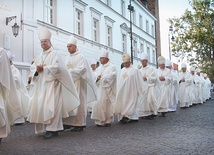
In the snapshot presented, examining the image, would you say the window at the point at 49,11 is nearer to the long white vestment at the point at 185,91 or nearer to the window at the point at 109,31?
the long white vestment at the point at 185,91

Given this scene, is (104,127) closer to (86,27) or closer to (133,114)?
Result: (133,114)

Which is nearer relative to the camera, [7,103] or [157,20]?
[7,103]

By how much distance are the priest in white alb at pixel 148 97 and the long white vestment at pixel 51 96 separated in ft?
12.2

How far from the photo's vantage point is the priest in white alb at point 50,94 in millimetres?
6828

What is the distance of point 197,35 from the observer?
3064cm

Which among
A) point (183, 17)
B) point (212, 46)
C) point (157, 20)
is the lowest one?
point (212, 46)

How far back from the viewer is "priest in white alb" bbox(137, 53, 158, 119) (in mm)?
11047

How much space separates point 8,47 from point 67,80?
9.32 meters

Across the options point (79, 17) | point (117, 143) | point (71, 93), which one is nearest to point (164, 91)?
point (71, 93)

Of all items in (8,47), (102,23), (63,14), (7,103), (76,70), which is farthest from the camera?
(102,23)

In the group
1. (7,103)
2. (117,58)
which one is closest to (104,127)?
(7,103)

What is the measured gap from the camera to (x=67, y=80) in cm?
725

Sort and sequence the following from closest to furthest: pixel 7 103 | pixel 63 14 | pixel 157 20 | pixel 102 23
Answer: pixel 7 103, pixel 63 14, pixel 102 23, pixel 157 20

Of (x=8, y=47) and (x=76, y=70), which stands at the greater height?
(x=8, y=47)
